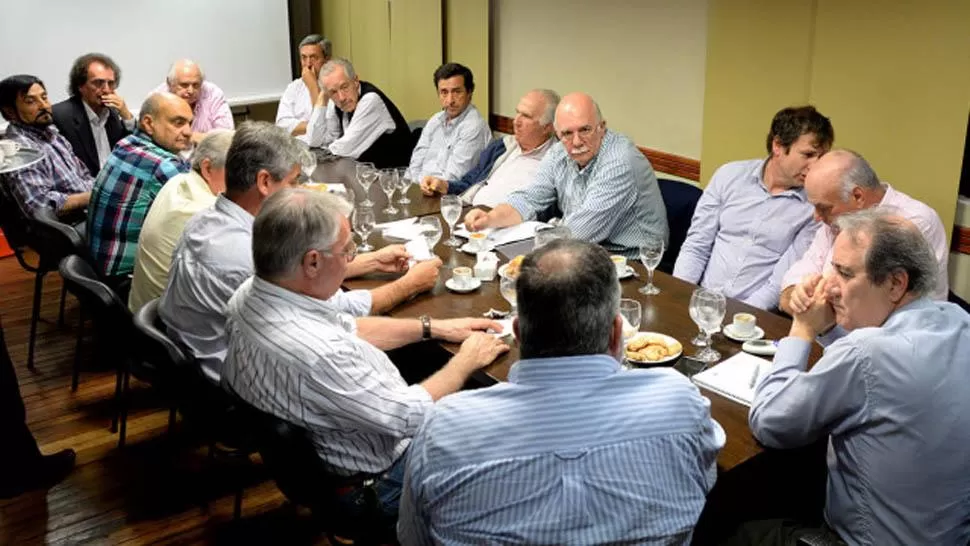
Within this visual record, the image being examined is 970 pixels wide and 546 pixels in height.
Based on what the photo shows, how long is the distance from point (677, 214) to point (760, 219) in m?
0.64

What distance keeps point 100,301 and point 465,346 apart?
1.22m

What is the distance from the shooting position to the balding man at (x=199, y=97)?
18.9 ft

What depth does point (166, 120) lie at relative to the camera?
4.08 meters

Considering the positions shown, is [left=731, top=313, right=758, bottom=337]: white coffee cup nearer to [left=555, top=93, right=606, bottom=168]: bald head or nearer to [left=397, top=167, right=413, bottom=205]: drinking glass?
[left=555, top=93, right=606, bottom=168]: bald head

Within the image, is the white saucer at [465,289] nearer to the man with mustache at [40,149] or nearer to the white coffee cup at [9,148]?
the white coffee cup at [9,148]

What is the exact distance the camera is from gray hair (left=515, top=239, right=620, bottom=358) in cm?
154

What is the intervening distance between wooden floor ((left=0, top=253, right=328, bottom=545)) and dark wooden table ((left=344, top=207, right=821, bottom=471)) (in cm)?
84

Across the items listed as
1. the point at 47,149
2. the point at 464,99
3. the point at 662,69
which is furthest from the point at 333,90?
the point at 662,69

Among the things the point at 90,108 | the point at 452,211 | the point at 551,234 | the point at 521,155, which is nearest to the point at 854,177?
the point at 551,234

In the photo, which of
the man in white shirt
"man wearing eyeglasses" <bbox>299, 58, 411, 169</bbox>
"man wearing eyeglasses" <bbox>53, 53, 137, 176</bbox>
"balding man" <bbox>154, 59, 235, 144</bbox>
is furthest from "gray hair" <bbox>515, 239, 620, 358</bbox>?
the man in white shirt

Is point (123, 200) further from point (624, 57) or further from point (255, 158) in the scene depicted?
point (624, 57)

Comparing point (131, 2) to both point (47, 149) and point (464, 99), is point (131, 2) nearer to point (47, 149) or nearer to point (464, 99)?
point (47, 149)

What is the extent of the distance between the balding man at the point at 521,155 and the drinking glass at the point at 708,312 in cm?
210

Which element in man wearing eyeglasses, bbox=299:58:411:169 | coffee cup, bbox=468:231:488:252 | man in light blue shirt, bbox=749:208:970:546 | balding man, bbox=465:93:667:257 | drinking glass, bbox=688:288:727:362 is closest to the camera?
man in light blue shirt, bbox=749:208:970:546
